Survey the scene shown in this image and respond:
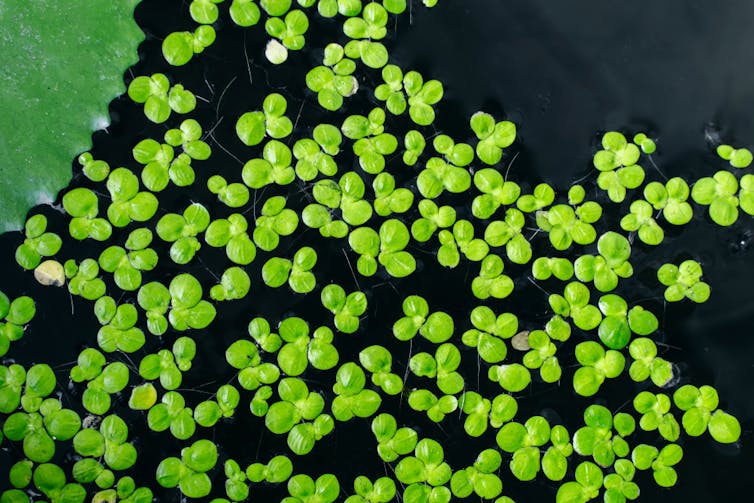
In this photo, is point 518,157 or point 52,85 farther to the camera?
point 518,157

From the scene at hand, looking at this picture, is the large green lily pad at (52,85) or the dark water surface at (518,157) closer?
the large green lily pad at (52,85)

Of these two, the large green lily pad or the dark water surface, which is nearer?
the large green lily pad

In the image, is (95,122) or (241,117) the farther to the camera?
(241,117)

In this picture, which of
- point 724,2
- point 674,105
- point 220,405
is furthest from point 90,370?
point 724,2

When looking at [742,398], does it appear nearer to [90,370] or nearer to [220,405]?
[220,405]

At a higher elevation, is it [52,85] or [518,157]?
[518,157]
